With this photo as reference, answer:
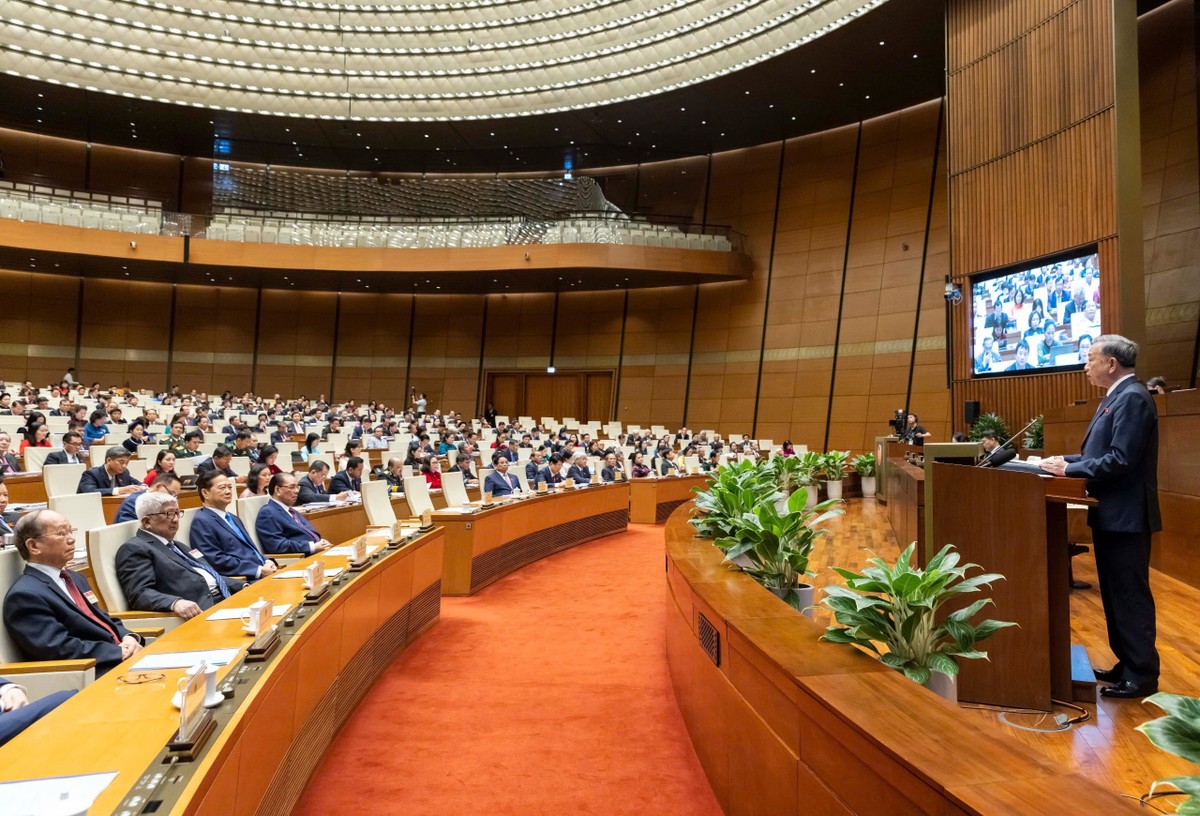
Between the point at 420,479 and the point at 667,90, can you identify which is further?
the point at 667,90

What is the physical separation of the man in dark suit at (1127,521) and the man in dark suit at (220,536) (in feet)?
12.0

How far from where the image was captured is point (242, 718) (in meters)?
1.74

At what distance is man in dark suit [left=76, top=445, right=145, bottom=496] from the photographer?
19.3 feet

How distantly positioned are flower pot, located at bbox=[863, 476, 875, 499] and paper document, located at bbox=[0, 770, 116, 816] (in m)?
10.4

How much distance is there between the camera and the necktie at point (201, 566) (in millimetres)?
3531

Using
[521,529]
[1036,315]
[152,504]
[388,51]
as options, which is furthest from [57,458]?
[388,51]

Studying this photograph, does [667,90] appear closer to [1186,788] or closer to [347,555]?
[347,555]

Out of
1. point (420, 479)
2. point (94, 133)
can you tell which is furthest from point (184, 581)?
point (94, 133)

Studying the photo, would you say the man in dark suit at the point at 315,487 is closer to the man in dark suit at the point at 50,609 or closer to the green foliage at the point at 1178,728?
the man in dark suit at the point at 50,609

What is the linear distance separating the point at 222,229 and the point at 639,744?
Answer: 56.2 feet

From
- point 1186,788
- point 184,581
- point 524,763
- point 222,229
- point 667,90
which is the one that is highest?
point 667,90

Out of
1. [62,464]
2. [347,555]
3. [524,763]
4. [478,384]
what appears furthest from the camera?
[478,384]

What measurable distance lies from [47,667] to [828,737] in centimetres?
216

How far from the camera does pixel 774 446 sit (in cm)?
1579
